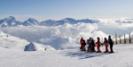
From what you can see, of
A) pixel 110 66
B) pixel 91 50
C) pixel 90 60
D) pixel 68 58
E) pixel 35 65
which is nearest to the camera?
pixel 110 66

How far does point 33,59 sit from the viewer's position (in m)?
35.8

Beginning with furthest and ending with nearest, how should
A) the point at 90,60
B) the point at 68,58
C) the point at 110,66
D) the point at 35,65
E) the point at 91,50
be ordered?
the point at 91,50
the point at 68,58
the point at 90,60
the point at 35,65
the point at 110,66

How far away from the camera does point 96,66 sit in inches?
1171

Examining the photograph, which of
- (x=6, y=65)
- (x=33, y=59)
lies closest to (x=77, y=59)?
(x=33, y=59)

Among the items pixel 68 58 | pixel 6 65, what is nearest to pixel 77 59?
pixel 68 58

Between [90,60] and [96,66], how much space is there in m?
3.98

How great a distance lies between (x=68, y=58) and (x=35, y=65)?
5363 millimetres

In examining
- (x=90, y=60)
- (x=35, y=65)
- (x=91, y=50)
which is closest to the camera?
(x=35, y=65)

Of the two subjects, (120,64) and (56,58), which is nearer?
(120,64)

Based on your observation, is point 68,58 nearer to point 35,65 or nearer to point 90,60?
point 90,60

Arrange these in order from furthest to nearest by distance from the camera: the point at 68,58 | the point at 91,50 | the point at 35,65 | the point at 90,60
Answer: the point at 91,50
the point at 68,58
the point at 90,60
the point at 35,65

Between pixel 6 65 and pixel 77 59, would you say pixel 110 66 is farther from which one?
pixel 6 65

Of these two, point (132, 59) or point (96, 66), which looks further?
point (132, 59)

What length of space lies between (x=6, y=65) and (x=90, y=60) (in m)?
8.50
